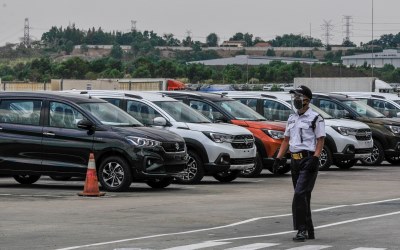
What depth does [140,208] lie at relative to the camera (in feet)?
61.5

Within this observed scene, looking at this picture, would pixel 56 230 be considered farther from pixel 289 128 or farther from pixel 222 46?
pixel 222 46

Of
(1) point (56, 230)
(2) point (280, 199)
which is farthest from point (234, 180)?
(1) point (56, 230)

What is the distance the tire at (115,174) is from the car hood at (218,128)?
320 centimetres

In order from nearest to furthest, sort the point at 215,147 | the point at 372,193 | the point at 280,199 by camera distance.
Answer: the point at 280,199, the point at 372,193, the point at 215,147

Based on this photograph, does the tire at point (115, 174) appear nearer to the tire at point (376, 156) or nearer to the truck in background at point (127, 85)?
the tire at point (376, 156)

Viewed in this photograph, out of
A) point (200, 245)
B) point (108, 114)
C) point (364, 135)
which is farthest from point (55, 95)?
point (364, 135)

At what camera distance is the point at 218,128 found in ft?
81.8

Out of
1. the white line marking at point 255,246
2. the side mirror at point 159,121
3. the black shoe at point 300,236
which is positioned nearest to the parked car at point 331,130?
the side mirror at point 159,121

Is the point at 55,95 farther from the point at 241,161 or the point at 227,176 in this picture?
the point at 227,176

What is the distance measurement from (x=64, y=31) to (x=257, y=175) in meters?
159

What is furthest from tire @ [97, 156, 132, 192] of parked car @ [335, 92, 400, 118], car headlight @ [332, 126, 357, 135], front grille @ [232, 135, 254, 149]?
parked car @ [335, 92, 400, 118]

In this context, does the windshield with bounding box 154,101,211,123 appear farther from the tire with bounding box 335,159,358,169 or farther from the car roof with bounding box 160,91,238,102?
the tire with bounding box 335,159,358,169

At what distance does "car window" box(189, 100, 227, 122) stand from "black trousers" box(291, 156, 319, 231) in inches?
468

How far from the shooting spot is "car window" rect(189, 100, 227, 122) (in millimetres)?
27125
